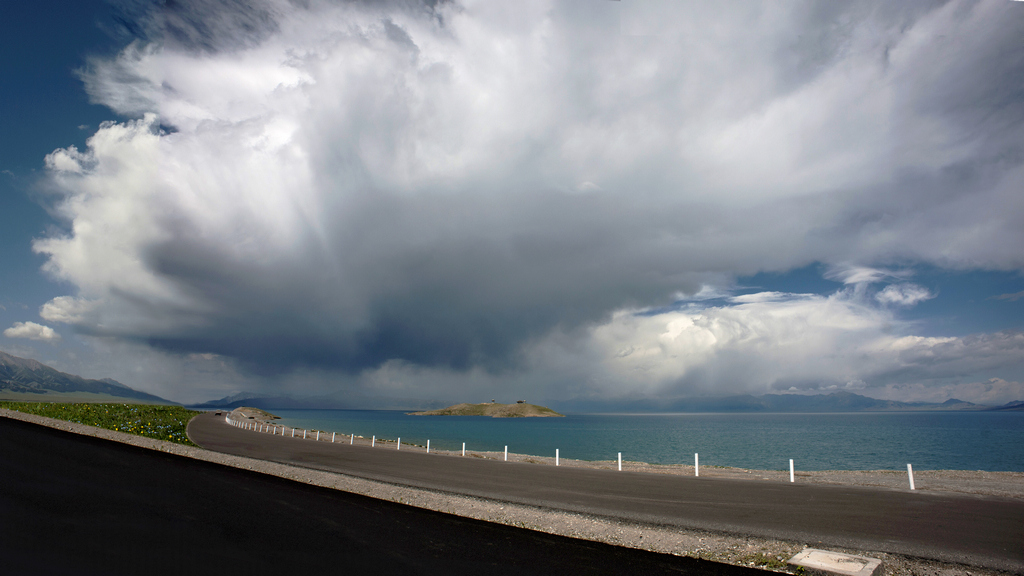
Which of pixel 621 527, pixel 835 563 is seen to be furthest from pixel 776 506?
pixel 835 563

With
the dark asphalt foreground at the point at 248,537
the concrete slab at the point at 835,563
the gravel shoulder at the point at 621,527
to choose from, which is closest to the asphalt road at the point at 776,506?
the gravel shoulder at the point at 621,527

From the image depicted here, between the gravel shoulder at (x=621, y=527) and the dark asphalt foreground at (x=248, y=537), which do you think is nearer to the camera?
the dark asphalt foreground at (x=248, y=537)

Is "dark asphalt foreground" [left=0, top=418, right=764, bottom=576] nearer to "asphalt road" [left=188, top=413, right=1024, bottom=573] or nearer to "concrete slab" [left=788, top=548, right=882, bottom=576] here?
"concrete slab" [left=788, top=548, right=882, bottom=576]

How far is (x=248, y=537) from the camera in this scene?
32.9 feet

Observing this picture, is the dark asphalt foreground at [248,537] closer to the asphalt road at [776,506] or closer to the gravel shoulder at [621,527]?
the gravel shoulder at [621,527]

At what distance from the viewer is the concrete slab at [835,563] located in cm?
859

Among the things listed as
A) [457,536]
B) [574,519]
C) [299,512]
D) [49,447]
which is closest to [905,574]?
[574,519]

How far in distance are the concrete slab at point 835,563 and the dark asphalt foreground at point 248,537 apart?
3.66 ft

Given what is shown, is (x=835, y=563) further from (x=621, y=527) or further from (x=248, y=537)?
(x=248, y=537)

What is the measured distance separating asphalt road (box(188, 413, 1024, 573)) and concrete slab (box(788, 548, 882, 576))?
1.43 metres

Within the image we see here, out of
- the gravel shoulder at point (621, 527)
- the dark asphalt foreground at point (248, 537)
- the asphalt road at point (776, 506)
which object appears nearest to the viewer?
the dark asphalt foreground at point (248, 537)

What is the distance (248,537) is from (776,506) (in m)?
16.4

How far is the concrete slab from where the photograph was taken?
8586 millimetres

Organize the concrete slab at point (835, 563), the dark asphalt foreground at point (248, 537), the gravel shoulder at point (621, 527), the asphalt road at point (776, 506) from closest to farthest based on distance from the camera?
the dark asphalt foreground at point (248, 537)
the concrete slab at point (835, 563)
the gravel shoulder at point (621, 527)
the asphalt road at point (776, 506)
